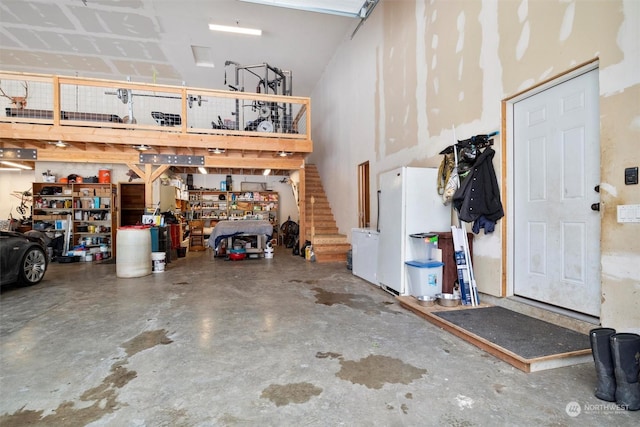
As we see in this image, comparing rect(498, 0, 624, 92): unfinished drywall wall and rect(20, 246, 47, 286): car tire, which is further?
rect(20, 246, 47, 286): car tire

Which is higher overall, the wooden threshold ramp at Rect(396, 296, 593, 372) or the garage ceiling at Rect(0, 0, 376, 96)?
the garage ceiling at Rect(0, 0, 376, 96)

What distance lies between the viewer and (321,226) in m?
9.27

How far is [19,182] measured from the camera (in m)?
9.31

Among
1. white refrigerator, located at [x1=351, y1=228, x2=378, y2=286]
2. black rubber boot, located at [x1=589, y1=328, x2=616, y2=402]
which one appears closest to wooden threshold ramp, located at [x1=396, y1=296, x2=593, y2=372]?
black rubber boot, located at [x1=589, y1=328, x2=616, y2=402]

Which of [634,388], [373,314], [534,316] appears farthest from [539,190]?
[373,314]

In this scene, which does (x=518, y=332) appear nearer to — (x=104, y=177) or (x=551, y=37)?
(x=551, y=37)

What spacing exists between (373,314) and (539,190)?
2227 mm

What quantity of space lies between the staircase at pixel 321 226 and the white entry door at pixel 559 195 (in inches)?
178

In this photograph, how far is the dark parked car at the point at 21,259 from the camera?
4661 millimetres

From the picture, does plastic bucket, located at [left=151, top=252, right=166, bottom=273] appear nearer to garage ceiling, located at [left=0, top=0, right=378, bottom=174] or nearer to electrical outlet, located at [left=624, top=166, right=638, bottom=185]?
garage ceiling, located at [left=0, top=0, right=378, bottom=174]

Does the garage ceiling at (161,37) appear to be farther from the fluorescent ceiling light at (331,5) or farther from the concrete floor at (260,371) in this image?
the concrete floor at (260,371)

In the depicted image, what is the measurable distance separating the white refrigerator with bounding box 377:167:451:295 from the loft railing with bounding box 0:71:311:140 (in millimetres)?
3848

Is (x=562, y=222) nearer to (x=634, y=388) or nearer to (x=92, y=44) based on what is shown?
(x=634, y=388)

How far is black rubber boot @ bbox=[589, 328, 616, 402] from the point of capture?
75.4 inches
